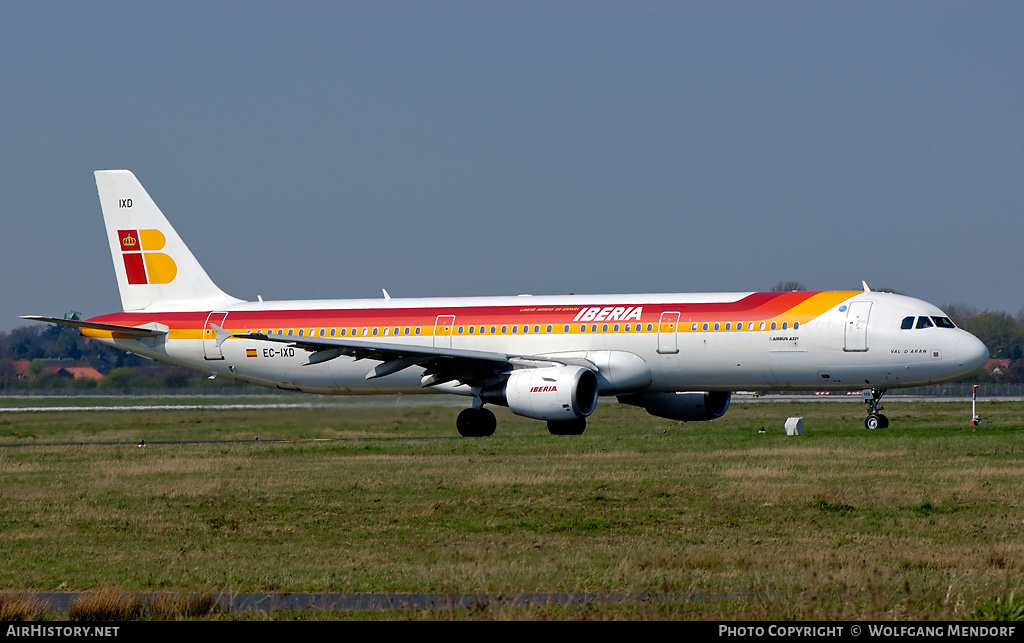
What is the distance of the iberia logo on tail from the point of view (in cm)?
4503

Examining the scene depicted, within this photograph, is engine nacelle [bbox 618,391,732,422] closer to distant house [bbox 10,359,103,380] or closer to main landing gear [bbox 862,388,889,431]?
main landing gear [bbox 862,388,889,431]

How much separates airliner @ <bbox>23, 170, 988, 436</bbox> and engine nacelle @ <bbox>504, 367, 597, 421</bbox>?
0.04 metres

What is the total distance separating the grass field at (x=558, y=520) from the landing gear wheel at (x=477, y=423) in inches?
115

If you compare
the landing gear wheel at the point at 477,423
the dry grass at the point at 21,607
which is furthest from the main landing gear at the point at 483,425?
the dry grass at the point at 21,607

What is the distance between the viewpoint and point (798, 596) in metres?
12.8

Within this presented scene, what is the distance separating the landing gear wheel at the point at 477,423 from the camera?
1537 inches

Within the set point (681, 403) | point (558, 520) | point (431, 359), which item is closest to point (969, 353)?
point (681, 403)

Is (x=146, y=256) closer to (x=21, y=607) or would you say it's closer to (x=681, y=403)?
(x=681, y=403)

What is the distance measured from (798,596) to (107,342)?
118 ft

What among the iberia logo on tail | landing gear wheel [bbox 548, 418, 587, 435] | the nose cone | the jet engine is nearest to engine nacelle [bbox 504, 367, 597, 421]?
the jet engine

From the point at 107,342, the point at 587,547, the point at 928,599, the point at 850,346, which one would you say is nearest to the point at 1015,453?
the point at 850,346

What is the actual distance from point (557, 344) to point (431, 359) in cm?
353

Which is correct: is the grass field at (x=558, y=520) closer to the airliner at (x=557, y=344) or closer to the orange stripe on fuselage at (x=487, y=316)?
the airliner at (x=557, y=344)

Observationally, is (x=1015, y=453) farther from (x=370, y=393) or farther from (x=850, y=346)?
(x=370, y=393)
